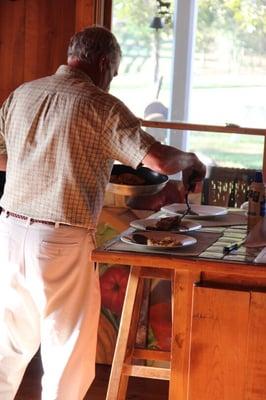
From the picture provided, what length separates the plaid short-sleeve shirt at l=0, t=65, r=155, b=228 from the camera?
7.66 feet

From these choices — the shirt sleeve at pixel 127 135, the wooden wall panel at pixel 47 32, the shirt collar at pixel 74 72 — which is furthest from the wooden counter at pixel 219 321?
the wooden wall panel at pixel 47 32

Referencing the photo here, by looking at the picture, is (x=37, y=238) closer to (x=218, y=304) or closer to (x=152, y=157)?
(x=152, y=157)

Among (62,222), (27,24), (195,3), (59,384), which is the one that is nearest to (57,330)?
(59,384)

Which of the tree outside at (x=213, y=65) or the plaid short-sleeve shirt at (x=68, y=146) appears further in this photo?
the tree outside at (x=213, y=65)

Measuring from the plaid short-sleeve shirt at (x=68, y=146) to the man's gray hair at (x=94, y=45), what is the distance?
62 millimetres

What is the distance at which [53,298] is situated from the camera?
2.44 m

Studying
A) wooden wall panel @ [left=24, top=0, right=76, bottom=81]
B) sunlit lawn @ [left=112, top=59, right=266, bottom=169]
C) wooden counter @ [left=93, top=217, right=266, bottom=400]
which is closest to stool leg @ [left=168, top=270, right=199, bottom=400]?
wooden counter @ [left=93, top=217, right=266, bottom=400]

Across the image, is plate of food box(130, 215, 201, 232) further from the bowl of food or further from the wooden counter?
the wooden counter

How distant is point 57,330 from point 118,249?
0.43 metres

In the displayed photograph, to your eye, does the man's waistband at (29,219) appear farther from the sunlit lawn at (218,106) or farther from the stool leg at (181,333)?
the sunlit lawn at (218,106)

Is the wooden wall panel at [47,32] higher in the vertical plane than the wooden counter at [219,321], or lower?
higher

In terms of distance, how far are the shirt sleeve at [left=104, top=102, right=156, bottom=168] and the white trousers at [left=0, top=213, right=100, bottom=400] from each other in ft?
0.95

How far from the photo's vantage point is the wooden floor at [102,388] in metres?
3.07

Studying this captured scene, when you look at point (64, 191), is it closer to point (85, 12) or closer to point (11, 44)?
point (85, 12)
